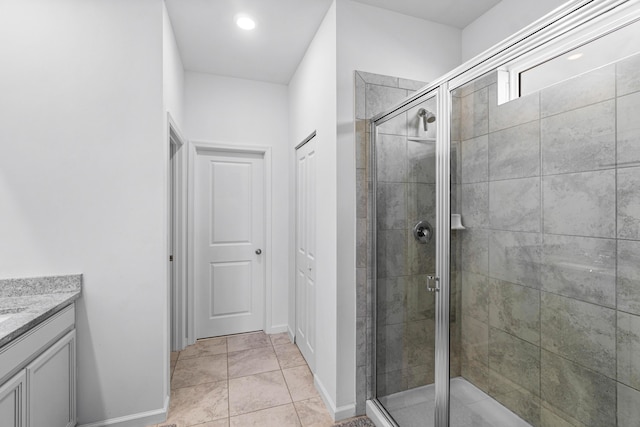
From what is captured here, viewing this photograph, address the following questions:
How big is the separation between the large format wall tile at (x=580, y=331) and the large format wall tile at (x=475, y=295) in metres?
0.21

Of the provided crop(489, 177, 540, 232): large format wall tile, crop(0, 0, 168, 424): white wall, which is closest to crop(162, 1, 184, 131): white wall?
crop(0, 0, 168, 424): white wall

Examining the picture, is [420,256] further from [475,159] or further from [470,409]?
[470,409]

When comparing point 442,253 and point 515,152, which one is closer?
point 515,152

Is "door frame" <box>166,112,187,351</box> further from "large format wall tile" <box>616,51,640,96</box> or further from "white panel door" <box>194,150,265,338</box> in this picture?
"large format wall tile" <box>616,51,640,96</box>

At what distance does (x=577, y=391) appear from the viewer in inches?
46.3

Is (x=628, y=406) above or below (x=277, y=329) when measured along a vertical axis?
above

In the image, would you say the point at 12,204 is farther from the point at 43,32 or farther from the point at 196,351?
the point at 196,351

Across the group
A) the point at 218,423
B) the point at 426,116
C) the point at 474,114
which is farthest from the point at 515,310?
the point at 218,423

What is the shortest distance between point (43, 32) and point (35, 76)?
0.86ft

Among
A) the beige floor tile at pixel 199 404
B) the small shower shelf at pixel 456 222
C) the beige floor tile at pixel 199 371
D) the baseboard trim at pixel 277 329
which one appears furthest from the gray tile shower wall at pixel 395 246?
the baseboard trim at pixel 277 329

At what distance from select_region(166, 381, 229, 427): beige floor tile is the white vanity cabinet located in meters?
0.57

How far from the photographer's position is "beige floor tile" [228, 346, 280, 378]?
2.54 meters

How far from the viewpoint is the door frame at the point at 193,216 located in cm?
299

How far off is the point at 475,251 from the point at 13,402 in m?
2.08
